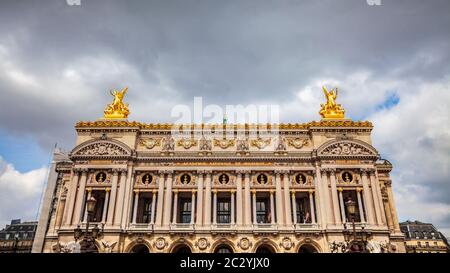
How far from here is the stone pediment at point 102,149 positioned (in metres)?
40.3

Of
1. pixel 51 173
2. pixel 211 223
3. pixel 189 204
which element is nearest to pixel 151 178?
pixel 189 204

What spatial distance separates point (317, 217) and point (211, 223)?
1164 cm

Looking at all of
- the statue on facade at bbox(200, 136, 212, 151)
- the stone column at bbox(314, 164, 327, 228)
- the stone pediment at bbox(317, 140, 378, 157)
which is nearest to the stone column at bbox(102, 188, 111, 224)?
the statue on facade at bbox(200, 136, 212, 151)

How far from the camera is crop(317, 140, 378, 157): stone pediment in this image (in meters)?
39.9

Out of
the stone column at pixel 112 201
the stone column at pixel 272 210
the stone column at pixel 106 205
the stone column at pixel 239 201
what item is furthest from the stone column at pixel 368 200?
the stone column at pixel 106 205

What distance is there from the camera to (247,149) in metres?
41.1

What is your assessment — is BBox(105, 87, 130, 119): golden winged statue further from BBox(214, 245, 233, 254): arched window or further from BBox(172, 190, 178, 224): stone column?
BBox(214, 245, 233, 254): arched window

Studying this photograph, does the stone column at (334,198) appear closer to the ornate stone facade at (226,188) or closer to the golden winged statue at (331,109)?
the ornate stone facade at (226,188)

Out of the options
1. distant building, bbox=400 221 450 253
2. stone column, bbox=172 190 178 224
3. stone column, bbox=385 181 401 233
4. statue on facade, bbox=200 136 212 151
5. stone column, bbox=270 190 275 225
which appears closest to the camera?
stone column, bbox=270 190 275 225

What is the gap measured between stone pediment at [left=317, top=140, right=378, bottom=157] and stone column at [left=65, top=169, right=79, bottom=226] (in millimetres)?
27807

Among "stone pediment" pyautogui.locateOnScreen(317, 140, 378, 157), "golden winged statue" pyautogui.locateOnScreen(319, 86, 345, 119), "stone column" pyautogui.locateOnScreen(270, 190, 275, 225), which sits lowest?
"stone column" pyautogui.locateOnScreen(270, 190, 275, 225)

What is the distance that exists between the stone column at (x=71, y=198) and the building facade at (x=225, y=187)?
138mm

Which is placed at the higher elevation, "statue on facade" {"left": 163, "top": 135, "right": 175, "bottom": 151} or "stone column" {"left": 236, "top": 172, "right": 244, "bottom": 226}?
"statue on facade" {"left": 163, "top": 135, "right": 175, "bottom": 151}
